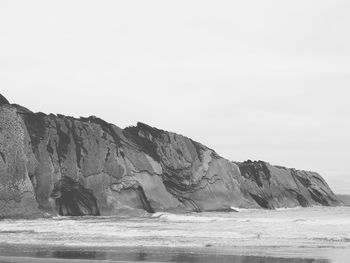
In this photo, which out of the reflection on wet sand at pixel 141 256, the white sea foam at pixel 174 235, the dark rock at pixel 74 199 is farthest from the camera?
the dark rock at pixel 74 199

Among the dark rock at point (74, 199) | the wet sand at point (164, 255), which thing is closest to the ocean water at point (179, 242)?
the wet sand at point (164, 255)

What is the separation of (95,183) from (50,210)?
3762 mm

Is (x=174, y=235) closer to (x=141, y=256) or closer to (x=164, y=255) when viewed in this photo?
(x=164, y=255)

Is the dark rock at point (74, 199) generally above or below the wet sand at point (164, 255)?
above

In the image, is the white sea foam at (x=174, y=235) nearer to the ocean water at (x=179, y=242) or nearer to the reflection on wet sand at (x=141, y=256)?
the ocean water at (x=179, y=242)

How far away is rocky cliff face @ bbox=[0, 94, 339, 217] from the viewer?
30375mm

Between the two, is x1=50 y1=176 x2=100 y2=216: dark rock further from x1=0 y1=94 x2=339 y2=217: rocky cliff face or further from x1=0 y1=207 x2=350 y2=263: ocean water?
x1=0 y1=207 x2=350 y2=263: ocean water

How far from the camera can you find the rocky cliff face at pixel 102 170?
30.4 metres

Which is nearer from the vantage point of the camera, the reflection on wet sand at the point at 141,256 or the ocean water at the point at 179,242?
the reflection on wet sand at the point at 141,256

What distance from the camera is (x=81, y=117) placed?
136 feet

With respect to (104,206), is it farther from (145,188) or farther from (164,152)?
(164,152)

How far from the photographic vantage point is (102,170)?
36.2 metres

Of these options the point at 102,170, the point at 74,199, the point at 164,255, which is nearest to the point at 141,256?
the point at 164,255

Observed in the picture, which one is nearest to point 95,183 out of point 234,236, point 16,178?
point 16,178
